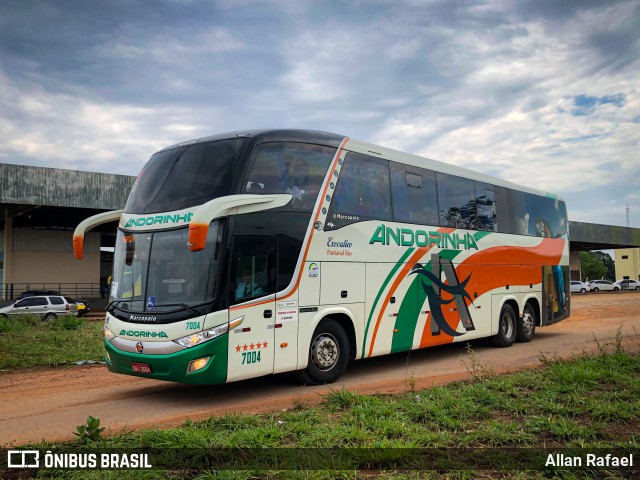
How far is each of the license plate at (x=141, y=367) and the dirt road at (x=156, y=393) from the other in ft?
1.78

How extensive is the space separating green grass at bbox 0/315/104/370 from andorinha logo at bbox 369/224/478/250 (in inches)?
269

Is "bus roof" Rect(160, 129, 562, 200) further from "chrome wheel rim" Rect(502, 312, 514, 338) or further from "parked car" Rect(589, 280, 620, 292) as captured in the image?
"parked car" Rect(589, 280, 620, 292)

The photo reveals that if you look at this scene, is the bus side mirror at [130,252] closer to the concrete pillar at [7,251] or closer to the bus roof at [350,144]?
the bus roof at [350,144]

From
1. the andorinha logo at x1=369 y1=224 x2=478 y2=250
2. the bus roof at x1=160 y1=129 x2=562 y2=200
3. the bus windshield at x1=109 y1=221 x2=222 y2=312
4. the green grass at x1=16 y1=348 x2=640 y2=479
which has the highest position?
the bus roof at x1=160 y1=129 x2=562 y2=200

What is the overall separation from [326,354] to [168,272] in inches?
123

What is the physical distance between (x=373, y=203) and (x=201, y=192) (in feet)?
11.7

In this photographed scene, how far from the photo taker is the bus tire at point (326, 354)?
9.71 meters

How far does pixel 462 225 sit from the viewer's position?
13.6 metres

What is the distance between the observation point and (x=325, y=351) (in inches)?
391

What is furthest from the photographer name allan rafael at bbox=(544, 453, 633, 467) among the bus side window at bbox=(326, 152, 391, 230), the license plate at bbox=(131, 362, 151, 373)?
the bus side window at bbox=(326, 152, 391, 230)

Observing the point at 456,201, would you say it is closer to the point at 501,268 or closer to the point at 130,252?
the point at 501,268

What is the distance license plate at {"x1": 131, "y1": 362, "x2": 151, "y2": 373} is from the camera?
8.30 m

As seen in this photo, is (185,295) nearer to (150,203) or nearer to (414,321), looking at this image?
(150,203)

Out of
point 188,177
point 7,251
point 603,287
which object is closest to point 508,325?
point 188,177
